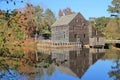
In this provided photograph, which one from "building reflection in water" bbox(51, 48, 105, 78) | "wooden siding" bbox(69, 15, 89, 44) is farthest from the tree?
"building reflection in water" bbox(51, 48, 105, 78)

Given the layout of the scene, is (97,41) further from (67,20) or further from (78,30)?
(67,20)

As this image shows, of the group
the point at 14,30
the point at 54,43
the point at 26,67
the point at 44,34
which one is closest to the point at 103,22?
the point at 44,34

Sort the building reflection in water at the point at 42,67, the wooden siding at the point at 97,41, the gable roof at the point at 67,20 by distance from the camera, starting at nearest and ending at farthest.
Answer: the building reflection in water at the point at 42,67 → the wooden siding at the point at 97,41 → the gable roof at the point at 67,20

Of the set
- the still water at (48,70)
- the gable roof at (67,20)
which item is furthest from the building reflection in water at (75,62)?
the gable roof at (67,20)

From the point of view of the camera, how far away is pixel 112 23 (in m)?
72.6

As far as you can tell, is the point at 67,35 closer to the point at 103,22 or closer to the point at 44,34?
the point at 44,34

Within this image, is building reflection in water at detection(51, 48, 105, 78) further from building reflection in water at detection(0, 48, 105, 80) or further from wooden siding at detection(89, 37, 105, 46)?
wooden siding at detection(89, 37, 105, 46)

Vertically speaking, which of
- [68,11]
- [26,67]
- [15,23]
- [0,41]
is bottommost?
[26,67]

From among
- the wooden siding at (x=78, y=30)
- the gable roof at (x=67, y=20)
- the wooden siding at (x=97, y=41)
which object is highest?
the gable roof at (x=67, y=20)

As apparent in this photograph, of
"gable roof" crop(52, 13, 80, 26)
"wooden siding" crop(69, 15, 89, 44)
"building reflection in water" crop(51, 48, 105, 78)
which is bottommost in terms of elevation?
"building reflection in water" crop(51, 48, 105, 78)

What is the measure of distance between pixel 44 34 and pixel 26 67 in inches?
2478

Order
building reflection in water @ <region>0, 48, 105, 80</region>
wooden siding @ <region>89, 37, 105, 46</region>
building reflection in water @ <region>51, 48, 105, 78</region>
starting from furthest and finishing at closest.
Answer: wooden siding @ <region>89, 37, 105, 46</region> → building reflection in water @ <region>51, 48, 105, 78</region> → building reflection in water @ <region>0, 48, 105, 80</region>

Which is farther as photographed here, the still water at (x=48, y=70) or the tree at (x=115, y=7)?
the tree at (x=115, y=7)

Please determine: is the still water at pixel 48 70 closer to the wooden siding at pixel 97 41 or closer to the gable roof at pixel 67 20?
the wooden siding at pixel 97 41
